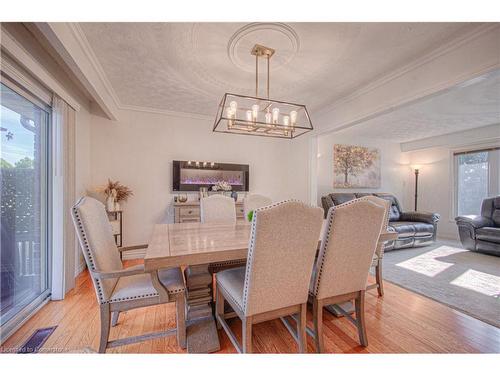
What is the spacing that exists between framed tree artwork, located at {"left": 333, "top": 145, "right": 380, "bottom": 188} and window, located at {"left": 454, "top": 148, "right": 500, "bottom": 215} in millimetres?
1647

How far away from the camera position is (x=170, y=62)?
7.20 feet

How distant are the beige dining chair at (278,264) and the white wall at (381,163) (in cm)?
383

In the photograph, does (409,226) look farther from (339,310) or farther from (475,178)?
(339,310)

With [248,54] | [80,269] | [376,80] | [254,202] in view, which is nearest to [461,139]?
[376,80]

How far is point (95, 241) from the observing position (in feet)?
4.22

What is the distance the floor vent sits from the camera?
4.70 ft

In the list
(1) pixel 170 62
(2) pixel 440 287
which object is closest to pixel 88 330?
(1) pixel 170 62

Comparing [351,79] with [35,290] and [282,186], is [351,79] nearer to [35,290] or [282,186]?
[282,186]

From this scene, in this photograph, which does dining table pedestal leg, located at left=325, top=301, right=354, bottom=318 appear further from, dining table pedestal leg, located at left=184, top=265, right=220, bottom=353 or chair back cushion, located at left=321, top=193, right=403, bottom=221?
chair back cushion, located at left=321, top=193, right=403, bottom=221

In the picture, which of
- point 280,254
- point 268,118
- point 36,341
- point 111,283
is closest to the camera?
point 280,254

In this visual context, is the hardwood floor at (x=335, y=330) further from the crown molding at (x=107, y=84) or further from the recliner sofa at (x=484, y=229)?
the recliner sofa at (x=484, y=229)

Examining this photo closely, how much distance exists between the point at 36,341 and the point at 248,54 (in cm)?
292

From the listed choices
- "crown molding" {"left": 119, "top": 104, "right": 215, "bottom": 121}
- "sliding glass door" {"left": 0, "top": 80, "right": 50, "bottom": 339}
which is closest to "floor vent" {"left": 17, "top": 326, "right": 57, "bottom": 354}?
"sliding glass door" {"left": 0, "top": 80, "right": 50, "bottom": 339}
